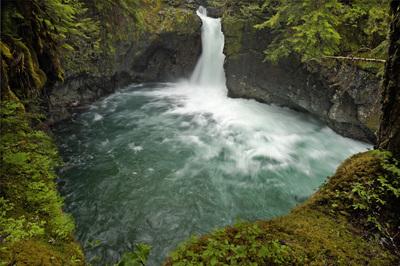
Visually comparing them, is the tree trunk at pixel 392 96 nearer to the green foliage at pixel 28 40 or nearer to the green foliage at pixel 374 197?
the green foliage at pixel 374 197

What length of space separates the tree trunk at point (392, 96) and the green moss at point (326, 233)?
28 cm

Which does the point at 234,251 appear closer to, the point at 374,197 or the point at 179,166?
the point at 374,197

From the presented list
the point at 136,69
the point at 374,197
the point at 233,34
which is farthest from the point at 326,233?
the point at 136,69

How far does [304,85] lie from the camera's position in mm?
11805

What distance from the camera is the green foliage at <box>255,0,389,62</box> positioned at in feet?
29.7

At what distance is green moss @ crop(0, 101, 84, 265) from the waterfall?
14377 mm

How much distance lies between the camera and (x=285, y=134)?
1139 centimetres

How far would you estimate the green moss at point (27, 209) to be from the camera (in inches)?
114


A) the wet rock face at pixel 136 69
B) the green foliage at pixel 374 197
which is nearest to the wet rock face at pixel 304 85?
the wet rock face at pixel 136 69

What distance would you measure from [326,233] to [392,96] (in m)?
2.31

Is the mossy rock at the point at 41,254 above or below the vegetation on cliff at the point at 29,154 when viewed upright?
below

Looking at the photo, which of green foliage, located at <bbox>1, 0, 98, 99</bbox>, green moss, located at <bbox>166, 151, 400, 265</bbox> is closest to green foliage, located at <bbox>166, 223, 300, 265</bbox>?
green moss, located at <bbox>166, 151, 400, 265</bbox>

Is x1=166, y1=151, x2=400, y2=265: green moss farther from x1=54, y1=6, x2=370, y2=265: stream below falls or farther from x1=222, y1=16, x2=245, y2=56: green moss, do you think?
x1=222, y1=16, x2=245, y2=56: green moss

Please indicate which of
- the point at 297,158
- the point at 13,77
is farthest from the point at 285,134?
the point at 13,77
